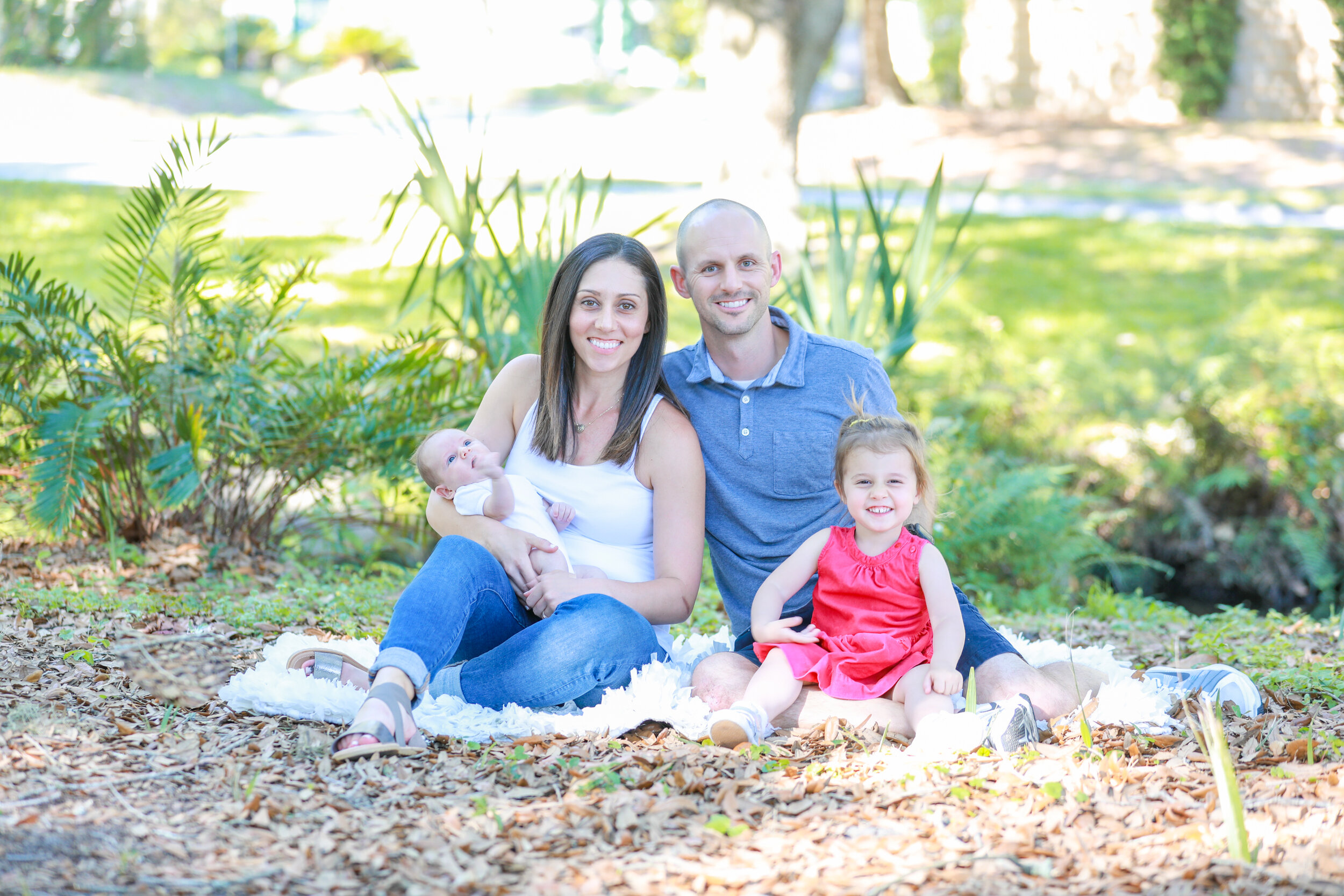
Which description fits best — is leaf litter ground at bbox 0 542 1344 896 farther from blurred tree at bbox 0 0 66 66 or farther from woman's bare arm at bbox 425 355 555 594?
blurred tree at bbox 0 0 66 66

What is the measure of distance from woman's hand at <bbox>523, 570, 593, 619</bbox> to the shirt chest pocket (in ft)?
2.20

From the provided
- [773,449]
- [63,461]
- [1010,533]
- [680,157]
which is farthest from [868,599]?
[680,157]

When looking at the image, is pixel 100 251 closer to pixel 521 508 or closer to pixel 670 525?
pixel 521 508

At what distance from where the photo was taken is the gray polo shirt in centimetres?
347

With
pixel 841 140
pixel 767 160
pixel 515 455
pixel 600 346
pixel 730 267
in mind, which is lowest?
pixel 515 455

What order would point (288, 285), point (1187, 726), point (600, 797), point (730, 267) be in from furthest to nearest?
1. point (288, 285)
2. point (730, 267)
3. point (1187, 726)
4. point (600, 797)

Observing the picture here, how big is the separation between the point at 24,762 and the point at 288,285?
2437 millimetres

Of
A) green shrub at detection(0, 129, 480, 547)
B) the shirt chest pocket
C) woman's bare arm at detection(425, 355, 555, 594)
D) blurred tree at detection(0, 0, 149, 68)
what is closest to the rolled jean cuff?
woman's bare arm at detection(425, 355, 555, 594)

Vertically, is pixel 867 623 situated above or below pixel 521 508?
below

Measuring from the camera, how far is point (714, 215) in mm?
3430

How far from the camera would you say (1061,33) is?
19.4 m

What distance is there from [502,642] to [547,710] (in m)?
0.23

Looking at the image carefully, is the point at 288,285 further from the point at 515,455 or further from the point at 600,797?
the point at 600,797

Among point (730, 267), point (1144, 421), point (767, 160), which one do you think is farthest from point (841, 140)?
point (730, 267)
